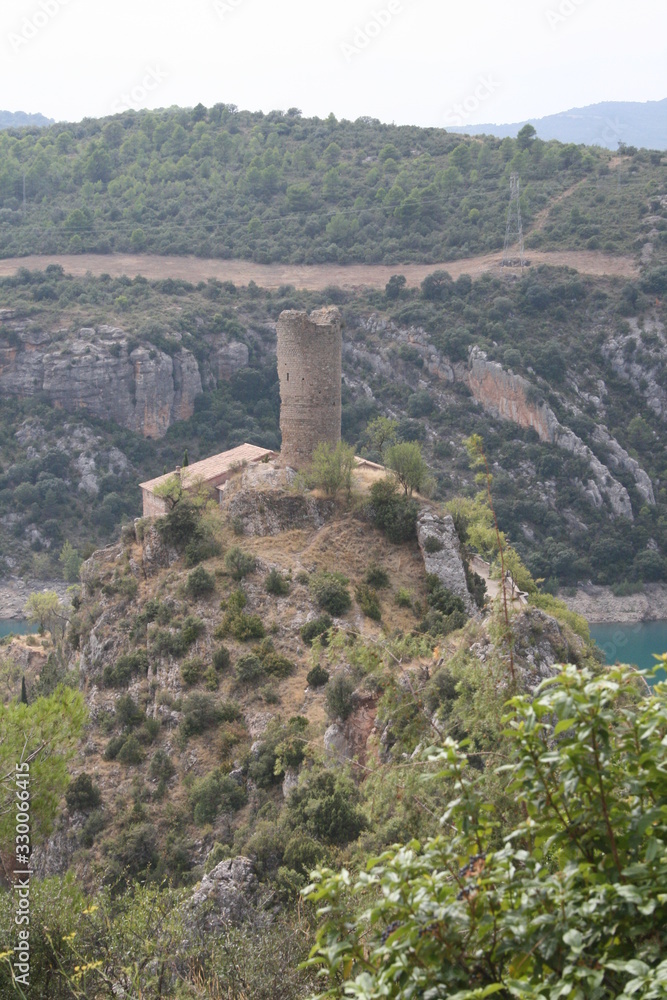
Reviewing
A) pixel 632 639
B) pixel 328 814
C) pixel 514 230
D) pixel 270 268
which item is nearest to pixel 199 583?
pixel 328 814

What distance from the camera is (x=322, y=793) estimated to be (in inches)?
558

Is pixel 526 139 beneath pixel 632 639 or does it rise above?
above

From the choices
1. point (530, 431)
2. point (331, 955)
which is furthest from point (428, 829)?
point (530, 431)

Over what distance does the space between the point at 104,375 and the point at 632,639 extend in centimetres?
3563

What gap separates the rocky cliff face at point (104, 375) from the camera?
62625 millimetres

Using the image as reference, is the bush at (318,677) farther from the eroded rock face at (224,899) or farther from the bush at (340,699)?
the eroded rock face at (224,899)

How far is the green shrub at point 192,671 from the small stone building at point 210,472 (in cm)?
685

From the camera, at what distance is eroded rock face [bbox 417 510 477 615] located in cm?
2162

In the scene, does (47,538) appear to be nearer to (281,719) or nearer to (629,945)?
(281,719)

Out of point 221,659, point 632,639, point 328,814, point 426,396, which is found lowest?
point 632,639

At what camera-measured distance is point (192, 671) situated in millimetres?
20484

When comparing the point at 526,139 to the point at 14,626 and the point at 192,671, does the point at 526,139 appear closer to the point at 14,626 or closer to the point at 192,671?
the point at 14,626

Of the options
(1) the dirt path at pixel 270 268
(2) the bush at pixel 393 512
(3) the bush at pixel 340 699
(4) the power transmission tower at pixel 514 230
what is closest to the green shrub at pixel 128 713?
(3) the bush at pixel 340 699

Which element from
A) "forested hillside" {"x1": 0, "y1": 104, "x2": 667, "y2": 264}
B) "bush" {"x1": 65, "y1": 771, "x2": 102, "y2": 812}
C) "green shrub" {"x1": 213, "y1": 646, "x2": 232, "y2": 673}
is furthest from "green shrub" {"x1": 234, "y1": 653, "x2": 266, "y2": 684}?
"forested hillside" {"x1": 0, "y1": 104, "x2": 667, "y2": 264}
